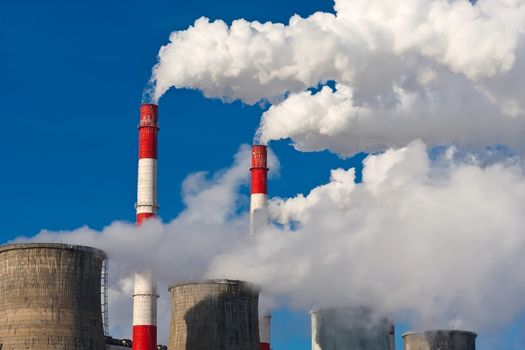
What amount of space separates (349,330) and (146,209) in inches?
549

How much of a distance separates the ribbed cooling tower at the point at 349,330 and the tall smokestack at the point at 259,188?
21.0 ft

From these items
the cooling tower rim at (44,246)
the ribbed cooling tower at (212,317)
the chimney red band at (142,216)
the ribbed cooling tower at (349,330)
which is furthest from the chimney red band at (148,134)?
the ribbed cooling tower at (349,330)

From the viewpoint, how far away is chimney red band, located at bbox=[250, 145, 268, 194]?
47344mm

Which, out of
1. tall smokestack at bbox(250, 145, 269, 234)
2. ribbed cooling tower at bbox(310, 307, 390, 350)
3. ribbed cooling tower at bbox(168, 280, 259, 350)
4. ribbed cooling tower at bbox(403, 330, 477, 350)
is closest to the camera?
ribbed cooling tower at bbox(168, 280, 259, 350)

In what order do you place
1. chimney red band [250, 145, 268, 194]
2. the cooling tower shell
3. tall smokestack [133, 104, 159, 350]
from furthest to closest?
chimney red band [250, 145, 268, 194], tall smokestack [133, 104, 159, 350], the cooling tower shell

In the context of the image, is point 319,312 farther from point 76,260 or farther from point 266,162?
point 76,260

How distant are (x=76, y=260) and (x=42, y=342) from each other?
274cm

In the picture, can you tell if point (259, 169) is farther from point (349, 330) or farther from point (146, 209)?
point (349, 330)

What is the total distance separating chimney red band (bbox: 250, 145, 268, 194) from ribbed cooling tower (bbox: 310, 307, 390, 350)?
7367 millimetres

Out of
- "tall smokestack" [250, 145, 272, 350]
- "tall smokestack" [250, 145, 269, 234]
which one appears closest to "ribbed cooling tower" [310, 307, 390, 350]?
"tall smokestack" [250, 145, 272, 350]

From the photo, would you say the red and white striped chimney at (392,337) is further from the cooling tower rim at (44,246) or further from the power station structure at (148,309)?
the cooling tower rim at (44,246)

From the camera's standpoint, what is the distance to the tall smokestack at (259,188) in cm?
4688

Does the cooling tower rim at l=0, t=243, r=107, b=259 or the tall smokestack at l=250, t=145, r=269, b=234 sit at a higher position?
the tall smokestack at l=250, t=145, r=269, b=234

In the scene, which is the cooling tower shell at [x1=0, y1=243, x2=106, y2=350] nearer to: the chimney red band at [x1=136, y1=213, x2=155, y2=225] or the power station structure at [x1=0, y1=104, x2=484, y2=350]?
the power station structure at [x1=0, y1=104, x2=484, y2=350]
